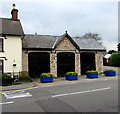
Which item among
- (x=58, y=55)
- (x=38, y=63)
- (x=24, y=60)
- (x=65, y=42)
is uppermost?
(x=65, y=42)

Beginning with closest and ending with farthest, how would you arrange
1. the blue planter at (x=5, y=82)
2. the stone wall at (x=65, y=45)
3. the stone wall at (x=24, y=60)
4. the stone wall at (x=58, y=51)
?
the blue planter at (x=5, y=82) < the stone wall at (x=24, y=60) < the stone wall at (x=58, y=51) < the stone wall at (x=65, y=45)

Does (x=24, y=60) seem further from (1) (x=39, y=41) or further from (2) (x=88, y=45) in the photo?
(2) (x=88, y=45)

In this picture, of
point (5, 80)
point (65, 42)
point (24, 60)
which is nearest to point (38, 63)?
point (24, 60)

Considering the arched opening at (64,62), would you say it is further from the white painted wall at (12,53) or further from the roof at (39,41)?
the white painted wall at (12,53)

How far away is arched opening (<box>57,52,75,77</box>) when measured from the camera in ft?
65.6

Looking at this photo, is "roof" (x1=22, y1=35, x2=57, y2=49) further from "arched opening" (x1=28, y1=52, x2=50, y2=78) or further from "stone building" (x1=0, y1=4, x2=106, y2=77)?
"arched opening" (x1=28, y1=52, x2=50, y2=78)

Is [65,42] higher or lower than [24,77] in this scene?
higher

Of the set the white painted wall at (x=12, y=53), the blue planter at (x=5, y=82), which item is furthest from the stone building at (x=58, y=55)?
the blue planter at (x=5, y=82)

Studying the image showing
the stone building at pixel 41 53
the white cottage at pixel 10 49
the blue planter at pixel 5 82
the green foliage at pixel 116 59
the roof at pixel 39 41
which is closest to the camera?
the blue planter at pixel 5 82

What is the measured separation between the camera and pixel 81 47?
21.5 metres

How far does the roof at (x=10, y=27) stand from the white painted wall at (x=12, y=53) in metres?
0.63

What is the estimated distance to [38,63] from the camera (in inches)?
749

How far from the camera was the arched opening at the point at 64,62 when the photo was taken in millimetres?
20000

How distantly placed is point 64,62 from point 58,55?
55.5 inches
